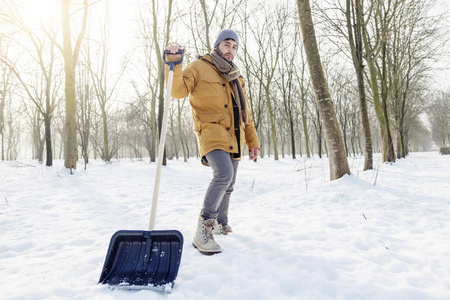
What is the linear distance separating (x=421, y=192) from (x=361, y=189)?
909mm

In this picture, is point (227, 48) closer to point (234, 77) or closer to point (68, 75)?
point (234, 77)

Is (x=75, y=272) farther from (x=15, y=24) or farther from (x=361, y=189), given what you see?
(x=15, y=24)

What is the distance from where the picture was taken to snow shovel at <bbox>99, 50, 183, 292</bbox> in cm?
154

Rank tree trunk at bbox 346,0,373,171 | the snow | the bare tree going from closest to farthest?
the snow, tree trunk at bbox 346,0,373,171, the bare tree

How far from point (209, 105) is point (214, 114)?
10 cm

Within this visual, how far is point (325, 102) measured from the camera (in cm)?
488

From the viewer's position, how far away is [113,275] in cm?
160

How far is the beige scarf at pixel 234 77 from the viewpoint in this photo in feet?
7.39

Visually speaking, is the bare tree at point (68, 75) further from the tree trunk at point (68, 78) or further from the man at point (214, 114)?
the man at point (214, 114)

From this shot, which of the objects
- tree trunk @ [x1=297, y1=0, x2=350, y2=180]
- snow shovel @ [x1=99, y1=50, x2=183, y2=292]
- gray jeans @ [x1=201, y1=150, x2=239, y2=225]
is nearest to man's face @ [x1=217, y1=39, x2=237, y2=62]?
gray jeans @ [x1=201, y1=150, x2=239, y2=225]

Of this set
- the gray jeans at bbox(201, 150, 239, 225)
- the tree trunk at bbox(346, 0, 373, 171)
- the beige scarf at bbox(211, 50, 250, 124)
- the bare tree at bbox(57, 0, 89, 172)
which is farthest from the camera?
the bare tree at bbox(57, 0, 89, 172)

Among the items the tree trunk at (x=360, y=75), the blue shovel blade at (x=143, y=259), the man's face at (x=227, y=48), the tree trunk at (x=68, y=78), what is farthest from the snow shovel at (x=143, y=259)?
the tree trunk at (x=68, y=78)

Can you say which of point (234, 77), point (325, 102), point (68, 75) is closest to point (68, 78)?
point (68, 75)

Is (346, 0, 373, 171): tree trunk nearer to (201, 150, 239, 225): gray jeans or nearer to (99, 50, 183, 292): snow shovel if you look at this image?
(201, 150, 239, 225): gray jeans
